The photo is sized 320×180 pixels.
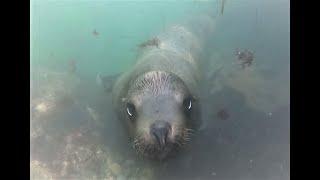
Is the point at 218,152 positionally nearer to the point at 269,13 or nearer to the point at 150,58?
the point at 150,58

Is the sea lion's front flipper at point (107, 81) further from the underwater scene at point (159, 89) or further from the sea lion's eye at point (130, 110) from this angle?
the sea lion's eye at point (130, 110)

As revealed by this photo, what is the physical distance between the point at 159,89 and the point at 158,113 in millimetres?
325

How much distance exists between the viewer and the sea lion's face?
5.09 meters

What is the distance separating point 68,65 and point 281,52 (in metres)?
2.64

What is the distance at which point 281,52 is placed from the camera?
19.9 feet

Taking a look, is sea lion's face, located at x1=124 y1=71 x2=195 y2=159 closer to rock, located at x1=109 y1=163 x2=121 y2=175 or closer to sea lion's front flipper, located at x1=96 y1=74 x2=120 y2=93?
rock, located at x1=109 y1=163 x2=121 y2=175

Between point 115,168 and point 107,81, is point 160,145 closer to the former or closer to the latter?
point 115,168

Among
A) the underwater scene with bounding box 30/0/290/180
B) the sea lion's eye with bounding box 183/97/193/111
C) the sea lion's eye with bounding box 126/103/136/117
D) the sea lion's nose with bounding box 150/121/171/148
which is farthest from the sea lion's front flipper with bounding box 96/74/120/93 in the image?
the sea lion's nose with bounding box 150/121/171/148

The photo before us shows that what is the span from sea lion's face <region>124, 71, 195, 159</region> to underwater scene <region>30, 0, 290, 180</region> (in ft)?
0.04

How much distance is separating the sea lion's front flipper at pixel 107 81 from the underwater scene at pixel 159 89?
0.5 inches

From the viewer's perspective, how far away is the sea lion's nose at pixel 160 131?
16.3 ft

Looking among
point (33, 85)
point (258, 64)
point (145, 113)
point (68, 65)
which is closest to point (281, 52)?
point (258, 64)

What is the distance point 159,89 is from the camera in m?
5.40

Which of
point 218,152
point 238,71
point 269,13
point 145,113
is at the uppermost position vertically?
point 269,13
